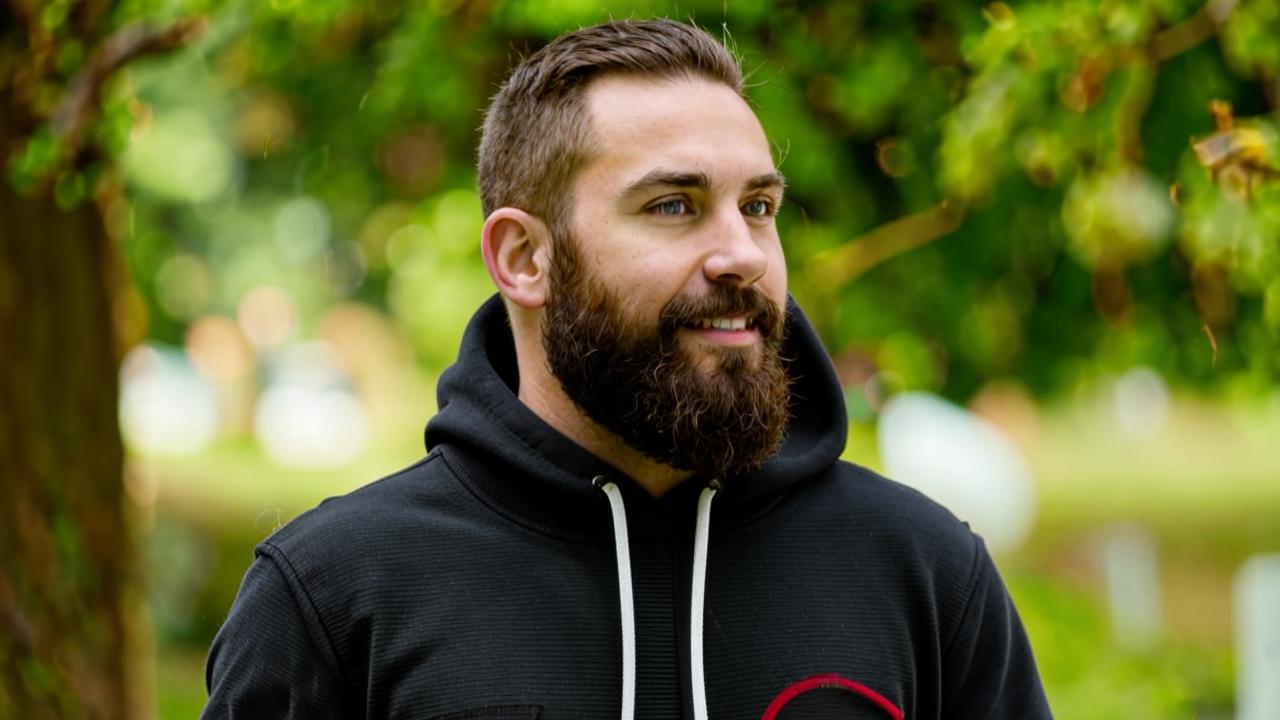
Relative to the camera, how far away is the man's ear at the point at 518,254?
2.74 metres

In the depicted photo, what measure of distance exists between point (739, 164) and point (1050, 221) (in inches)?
150

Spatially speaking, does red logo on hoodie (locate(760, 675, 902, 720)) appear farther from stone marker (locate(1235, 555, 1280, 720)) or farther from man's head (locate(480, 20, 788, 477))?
stone marker (locate(1235, 555, 1280, 720))

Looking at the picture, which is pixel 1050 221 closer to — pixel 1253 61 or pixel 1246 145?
pixel 1253 61

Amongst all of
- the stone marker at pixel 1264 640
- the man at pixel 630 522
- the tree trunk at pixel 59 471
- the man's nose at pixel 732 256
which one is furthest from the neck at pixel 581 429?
the stone marker at pixel 1264 640

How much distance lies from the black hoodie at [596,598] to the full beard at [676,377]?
0.09 meters

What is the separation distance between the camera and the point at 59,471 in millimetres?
5398

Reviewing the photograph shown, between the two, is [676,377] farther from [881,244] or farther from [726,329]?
[881,244]

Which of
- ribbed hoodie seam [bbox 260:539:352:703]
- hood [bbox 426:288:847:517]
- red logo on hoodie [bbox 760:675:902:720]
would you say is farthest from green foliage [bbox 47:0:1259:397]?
ribbed hoodie seam [bbox 260:539:352:703]

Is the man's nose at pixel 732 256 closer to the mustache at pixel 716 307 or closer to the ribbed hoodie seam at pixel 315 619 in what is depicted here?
the mustache at pixel 716 307

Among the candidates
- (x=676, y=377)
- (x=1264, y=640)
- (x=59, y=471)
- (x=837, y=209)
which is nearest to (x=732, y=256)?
(x=676, y=377)

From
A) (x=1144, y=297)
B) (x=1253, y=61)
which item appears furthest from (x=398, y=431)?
(x=1253, y=61)

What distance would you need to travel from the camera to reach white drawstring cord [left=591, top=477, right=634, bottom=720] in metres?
2.47

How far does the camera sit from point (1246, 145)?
354 centimetres

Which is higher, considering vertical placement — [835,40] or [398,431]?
[835,40]
